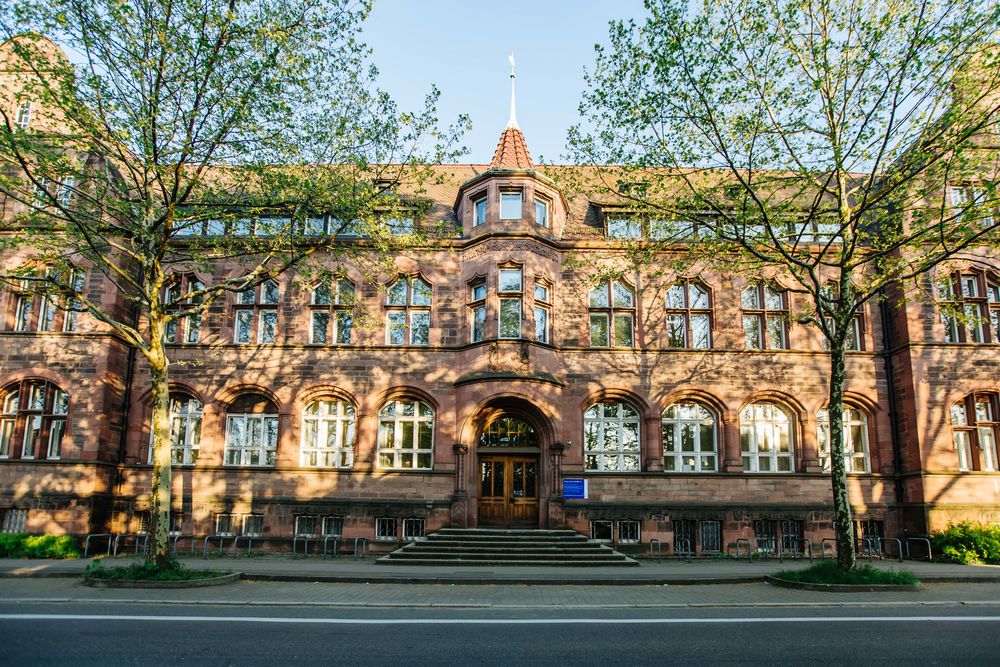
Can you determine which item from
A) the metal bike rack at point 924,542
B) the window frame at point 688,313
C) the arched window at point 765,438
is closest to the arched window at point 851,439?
the arched window at point 765,438

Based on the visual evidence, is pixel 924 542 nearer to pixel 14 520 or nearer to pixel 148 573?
pixel 148 573

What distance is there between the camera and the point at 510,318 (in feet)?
67.4

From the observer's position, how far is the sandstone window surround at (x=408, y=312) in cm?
2152

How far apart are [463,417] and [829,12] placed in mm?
13258

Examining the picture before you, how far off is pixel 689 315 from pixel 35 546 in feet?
63.7

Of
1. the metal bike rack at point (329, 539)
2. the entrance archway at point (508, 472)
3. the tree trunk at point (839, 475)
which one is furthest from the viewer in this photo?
the entrance archway at point (508, 472)

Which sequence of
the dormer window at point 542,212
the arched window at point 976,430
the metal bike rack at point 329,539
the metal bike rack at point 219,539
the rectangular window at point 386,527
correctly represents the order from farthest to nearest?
the dormer window at point 542,212
the arched window at point 976,430
the rectangular window at point 386,527
the metal bike rack at point 329,539
the metal bike rack at point 219,539

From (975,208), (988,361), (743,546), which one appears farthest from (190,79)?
(988,361)

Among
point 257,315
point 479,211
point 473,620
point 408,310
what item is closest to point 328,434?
point 257,315

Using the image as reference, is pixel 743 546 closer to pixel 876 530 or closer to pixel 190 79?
pixel 876 530

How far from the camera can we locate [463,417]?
1992 cm

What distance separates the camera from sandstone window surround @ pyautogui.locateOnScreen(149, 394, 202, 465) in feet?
68.2

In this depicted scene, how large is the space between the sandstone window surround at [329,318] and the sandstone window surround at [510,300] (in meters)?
4.71

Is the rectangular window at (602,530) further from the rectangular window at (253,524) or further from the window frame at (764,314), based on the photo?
the rectangular window at (253,524)
